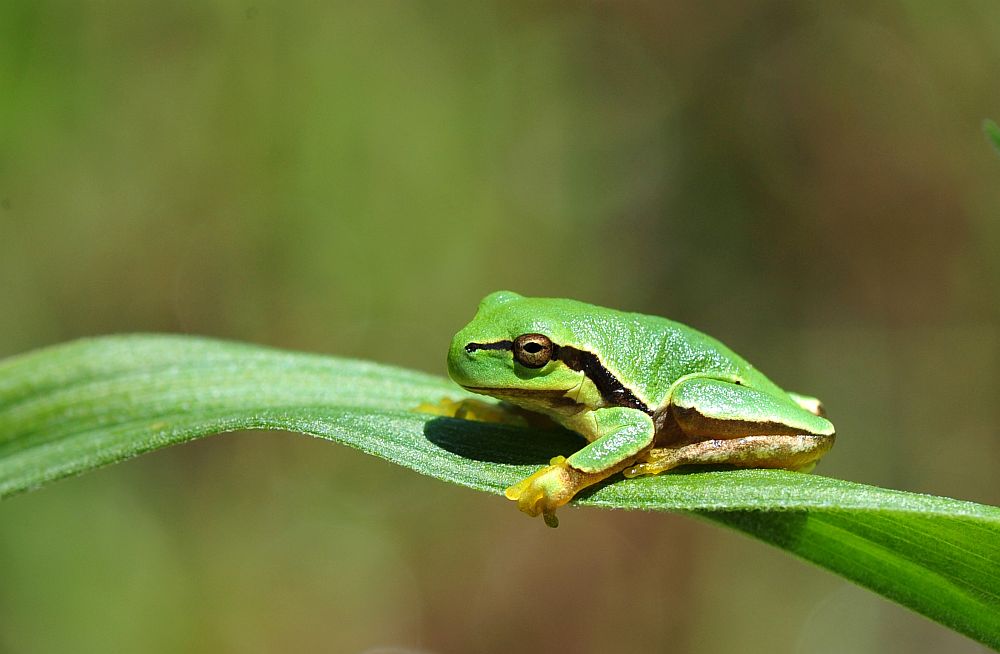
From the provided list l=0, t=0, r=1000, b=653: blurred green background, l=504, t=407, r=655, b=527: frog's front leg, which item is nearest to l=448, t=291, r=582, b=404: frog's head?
l=504, t=407, r=655, b=527: frog's front leg

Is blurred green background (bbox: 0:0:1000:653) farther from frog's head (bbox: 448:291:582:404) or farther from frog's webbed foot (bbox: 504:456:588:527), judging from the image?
frog's webbed foot (bbox: 504:456:588:527)

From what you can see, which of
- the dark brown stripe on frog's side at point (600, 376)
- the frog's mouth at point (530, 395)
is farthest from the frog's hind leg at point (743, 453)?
the frog's mouth at point (530, 395)

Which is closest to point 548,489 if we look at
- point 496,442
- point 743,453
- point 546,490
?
point 546,490

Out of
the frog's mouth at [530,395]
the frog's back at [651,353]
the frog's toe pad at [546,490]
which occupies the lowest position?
the frog's toe pad at [546,490]

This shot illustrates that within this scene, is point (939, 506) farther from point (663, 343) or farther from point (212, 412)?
point (212, 412)

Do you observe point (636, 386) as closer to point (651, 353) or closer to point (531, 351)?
point (651, 353)

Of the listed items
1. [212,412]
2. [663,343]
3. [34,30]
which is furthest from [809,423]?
[34,30]

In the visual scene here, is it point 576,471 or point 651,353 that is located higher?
point 651,353

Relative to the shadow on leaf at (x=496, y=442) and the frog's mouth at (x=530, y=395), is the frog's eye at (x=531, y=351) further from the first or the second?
the shadow on leaf at (x=496, y=442)
